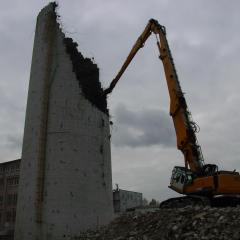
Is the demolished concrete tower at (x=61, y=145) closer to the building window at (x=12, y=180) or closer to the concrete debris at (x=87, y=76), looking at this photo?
the concrete debris at (x=87, y=76)

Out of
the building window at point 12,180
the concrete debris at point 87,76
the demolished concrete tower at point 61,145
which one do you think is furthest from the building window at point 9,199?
the concrete debris at point 87,76

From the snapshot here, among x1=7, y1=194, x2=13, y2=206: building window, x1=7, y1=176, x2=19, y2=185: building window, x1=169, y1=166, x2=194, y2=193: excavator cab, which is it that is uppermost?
x1=7, y1=176, x2=19, y2=185: building window

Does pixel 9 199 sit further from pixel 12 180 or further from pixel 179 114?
pixel 179 114

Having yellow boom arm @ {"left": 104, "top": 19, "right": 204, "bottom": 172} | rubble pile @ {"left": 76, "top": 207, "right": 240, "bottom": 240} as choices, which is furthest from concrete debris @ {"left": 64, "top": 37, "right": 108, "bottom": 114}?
rubble pile @ {"left": 76, "top": 207, "right": 240, "bottom": 240}

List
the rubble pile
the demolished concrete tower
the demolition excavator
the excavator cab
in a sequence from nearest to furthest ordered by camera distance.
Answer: the rubble pile, the demolition excavator, the excavator cab, the demolished concrete tower

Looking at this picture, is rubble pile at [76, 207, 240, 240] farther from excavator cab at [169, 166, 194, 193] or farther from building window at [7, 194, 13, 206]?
building window at [7, 194, 13, 206]

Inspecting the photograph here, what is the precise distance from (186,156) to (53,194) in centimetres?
899

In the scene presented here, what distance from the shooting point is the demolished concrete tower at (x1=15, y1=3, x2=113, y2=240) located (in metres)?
26.8

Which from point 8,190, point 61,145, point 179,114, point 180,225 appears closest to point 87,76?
point 61,145

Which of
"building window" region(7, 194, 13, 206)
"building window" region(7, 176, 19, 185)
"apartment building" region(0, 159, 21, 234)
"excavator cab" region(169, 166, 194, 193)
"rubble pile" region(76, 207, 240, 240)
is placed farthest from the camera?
"building window" region(7, 176, 19, 185)

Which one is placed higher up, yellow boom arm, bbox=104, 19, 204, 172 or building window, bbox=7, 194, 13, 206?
building window, bbox=7, 194, 13, 206

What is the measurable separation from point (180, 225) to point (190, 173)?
6181mm

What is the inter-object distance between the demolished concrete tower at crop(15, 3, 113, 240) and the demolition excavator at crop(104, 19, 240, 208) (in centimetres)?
625

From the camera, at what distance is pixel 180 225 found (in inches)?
694
